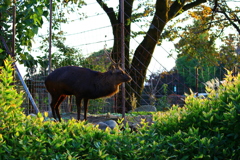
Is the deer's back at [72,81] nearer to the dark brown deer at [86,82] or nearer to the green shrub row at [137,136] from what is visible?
the dark brown deer at [86,82]

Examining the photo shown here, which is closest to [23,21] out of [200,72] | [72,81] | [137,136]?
[72,81]

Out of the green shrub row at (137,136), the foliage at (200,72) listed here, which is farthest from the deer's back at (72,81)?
the green shrub row at (137,136)

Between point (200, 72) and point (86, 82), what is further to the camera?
point (200, 72)

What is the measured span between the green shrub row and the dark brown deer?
4.79m

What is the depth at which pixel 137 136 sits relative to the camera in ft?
11.9

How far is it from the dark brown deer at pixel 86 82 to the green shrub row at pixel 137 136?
479 cm

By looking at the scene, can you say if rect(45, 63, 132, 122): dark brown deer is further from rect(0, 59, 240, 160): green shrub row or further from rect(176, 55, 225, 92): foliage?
rect(0, 59, 240, 160): green shrub row

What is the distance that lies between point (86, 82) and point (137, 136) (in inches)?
206

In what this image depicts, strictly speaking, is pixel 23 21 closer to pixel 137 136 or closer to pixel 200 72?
pixel 137 136

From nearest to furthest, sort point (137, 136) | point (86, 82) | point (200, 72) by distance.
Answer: point (137, 136) < point (86, 82) < point (200, 72)

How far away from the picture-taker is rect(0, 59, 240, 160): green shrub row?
3.21 m

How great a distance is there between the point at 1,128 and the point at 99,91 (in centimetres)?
531

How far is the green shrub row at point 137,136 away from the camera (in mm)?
3211

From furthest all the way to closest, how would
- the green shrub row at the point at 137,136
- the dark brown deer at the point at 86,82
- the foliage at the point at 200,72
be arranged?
the foliage at the point at 200,72 < the dark brown deer at the point at 86,82 < the green shrub row at the point at 137,136
